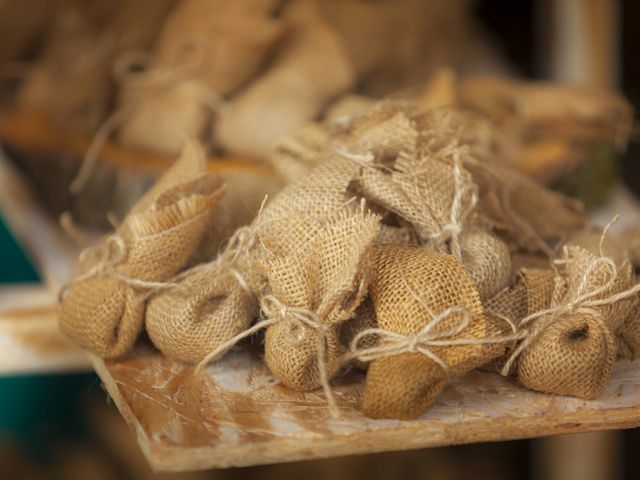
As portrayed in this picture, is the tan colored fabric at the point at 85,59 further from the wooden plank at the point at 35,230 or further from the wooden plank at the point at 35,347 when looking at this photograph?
the wooden plank at the point at 35,347

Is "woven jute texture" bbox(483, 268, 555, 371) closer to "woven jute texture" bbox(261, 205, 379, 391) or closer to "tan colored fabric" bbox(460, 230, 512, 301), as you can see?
"tan colored fabric" bbox(460, 230, 512, 301)

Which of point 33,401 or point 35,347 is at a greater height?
point 35,347

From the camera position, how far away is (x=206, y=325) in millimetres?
812

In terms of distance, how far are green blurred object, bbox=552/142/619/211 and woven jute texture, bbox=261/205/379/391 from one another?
65 cm

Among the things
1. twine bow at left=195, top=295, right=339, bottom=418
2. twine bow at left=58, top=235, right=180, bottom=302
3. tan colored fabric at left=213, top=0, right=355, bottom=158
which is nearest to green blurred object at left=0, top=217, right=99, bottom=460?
tan colored fabric at left=213, top=0, right=355, bottom=158

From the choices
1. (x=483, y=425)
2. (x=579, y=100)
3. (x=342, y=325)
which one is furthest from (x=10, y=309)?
(x=579, y=100)

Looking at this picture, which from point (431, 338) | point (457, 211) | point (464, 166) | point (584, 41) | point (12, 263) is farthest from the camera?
point (584, 41)

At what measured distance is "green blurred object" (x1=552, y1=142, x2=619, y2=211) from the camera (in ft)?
4.42

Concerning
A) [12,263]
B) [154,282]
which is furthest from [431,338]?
[12,263]

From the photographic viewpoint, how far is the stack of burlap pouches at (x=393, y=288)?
732 millimetres

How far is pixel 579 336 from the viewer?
0.78 meters

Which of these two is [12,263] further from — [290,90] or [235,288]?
[235,288]

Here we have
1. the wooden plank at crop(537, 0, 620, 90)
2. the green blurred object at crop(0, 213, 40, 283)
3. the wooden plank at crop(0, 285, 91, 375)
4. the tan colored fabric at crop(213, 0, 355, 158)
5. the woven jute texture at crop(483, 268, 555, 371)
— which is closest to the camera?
the woven jute texture at crop(483, 268, 555, 371)

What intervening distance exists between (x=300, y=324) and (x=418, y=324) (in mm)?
89
